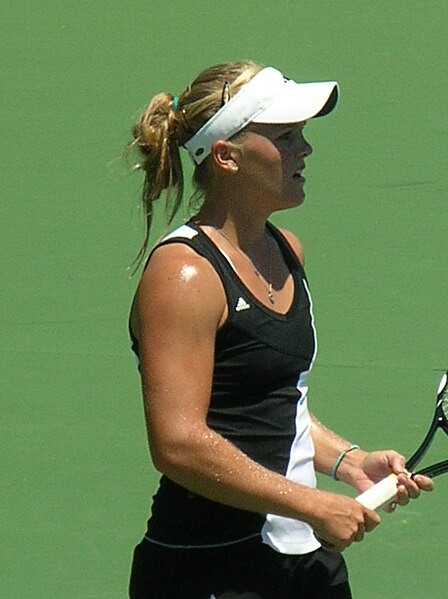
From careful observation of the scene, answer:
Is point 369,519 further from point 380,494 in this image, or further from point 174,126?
point 174,126

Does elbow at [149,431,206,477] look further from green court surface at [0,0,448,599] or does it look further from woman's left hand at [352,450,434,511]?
green court surface at [0,0,448,599]

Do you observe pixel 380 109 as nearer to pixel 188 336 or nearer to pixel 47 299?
pixel 47 299

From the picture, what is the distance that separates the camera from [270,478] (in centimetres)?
280

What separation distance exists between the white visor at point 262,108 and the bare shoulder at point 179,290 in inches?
10.2

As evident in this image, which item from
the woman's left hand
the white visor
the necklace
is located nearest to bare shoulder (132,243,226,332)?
the necklace

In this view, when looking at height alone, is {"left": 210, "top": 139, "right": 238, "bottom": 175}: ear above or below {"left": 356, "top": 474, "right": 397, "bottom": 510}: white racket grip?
above

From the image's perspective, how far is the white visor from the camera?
2977mm

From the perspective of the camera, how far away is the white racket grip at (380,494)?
2955mm

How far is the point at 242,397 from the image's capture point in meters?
2.93

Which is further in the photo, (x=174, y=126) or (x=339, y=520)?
(x=174, y=126)

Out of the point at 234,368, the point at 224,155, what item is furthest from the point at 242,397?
the point at 224,155

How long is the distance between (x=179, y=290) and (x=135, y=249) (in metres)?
3.00

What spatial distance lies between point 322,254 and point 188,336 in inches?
115

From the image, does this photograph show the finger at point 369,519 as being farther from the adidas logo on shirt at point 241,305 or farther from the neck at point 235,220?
the neck at point 235,220
